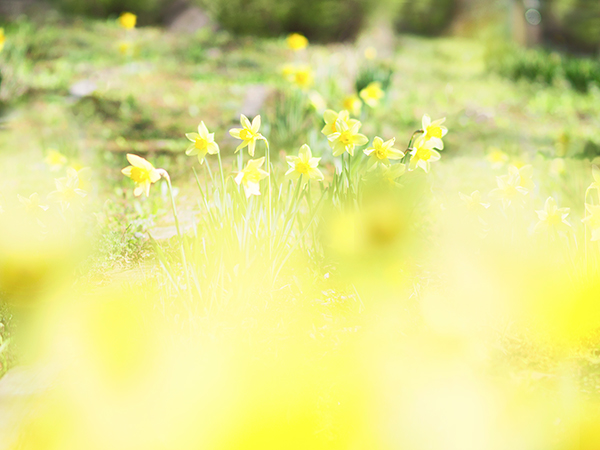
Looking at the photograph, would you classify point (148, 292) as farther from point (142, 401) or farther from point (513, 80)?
point (513, 80)

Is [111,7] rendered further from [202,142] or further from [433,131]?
[433,131]

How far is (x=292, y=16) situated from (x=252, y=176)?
8.27 meters

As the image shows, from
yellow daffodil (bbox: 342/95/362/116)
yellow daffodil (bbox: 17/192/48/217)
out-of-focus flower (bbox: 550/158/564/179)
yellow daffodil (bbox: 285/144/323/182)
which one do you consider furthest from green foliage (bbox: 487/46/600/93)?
yellow daffodil (bbox: 17/192/48/217)

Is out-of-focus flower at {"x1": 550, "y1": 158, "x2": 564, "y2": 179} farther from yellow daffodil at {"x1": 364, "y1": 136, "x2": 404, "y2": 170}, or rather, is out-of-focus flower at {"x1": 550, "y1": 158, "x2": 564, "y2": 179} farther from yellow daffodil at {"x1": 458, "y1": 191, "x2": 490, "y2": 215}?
yellow daffodil at {"x1": 364, "y1": 136, "x2": 404, "y2": 170}

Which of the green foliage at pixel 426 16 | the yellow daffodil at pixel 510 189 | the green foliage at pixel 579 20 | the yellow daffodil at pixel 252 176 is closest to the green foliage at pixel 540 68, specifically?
the green foliage at pixel 426 16

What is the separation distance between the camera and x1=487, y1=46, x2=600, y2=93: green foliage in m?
6.62

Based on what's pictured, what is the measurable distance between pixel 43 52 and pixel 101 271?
15.8ft

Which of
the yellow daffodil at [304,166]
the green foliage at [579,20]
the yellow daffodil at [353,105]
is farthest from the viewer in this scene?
the green foliage at [579,20]

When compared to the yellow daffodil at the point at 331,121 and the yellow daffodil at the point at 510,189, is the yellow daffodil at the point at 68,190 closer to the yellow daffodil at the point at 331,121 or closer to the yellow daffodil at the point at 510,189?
the yellow daffodil at the point at 331,121

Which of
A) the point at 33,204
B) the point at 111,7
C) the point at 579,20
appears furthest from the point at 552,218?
the point at 579,20

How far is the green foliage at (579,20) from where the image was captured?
10203 mm

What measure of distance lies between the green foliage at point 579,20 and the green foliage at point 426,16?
2085 millimetres

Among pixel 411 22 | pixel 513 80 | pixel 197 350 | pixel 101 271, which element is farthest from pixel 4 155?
pixel 411 22

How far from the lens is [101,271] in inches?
78.7
